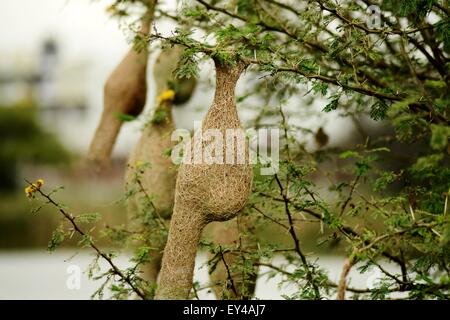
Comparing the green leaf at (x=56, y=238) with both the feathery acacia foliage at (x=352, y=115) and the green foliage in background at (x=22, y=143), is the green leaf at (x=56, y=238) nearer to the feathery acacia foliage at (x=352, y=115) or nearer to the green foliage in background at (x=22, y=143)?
the feathery acacia foliage at (x=352, y=115)

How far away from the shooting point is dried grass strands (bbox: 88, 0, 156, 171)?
14.5ft

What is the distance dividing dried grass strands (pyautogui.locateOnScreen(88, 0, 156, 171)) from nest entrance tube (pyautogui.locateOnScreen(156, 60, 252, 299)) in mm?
1408

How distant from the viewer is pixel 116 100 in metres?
4.45

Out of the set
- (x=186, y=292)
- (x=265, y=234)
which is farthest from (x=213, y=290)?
(x=186, y=292)

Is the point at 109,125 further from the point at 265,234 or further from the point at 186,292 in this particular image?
the point at 186,292

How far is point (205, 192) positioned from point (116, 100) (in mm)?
1558

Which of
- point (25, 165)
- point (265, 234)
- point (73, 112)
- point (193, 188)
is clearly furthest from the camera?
point (73, 112)

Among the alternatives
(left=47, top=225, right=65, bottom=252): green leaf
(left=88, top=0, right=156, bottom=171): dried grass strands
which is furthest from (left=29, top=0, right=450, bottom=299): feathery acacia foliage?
(left=47, top=225, right=65, bottom=252): green leaf

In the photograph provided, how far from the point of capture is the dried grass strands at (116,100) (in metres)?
4.43

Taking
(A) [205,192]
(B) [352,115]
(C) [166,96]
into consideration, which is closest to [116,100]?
(C) [166,96]

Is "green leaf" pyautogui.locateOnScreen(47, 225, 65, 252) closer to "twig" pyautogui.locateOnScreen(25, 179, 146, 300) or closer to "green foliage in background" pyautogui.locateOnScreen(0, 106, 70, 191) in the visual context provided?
"twig" pyautogui.locateOnScreen(25, 179, 146, 300)

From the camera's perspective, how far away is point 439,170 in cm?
360
